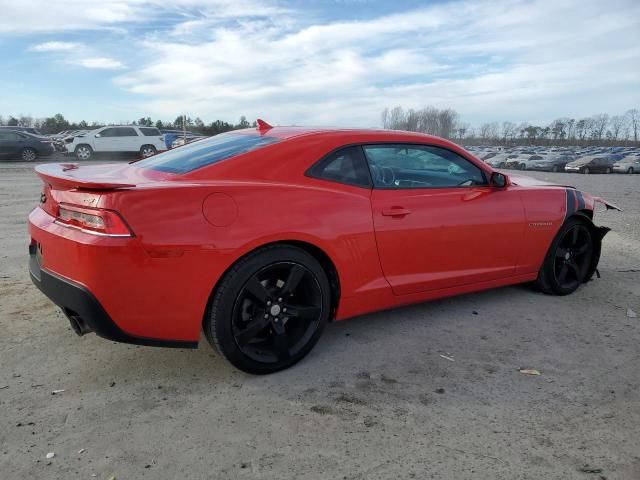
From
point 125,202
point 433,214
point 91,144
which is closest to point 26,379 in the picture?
point 125,202

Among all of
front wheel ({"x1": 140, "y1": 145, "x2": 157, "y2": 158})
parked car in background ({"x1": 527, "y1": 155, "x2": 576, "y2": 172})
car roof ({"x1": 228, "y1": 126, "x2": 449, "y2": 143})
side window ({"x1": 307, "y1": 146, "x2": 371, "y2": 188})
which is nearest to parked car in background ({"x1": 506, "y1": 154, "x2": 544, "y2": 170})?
parked car in background ({"x1": 527, "y1": 155, "x2": 576, "y2": 172})

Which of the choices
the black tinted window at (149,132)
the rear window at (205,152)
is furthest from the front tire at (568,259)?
the black tinted window at (149,132)

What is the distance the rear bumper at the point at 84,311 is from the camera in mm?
2564

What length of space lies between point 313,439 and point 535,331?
2.13 m

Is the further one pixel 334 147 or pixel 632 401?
pixel 334 147

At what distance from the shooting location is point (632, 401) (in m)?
2.82

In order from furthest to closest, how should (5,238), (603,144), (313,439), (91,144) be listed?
(603,144) → (91,144) → (5,238) → (313,439)

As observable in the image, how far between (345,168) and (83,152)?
78.4 ft

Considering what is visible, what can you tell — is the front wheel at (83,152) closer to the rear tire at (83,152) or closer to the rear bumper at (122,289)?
the rear tire at (83,152)

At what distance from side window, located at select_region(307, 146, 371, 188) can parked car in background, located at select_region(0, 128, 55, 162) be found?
23080mm

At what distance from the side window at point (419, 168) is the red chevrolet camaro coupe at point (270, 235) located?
10 mm

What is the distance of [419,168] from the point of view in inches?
150

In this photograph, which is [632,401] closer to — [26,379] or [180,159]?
[180,159]

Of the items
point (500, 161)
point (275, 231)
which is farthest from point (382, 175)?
point (500, 161)
